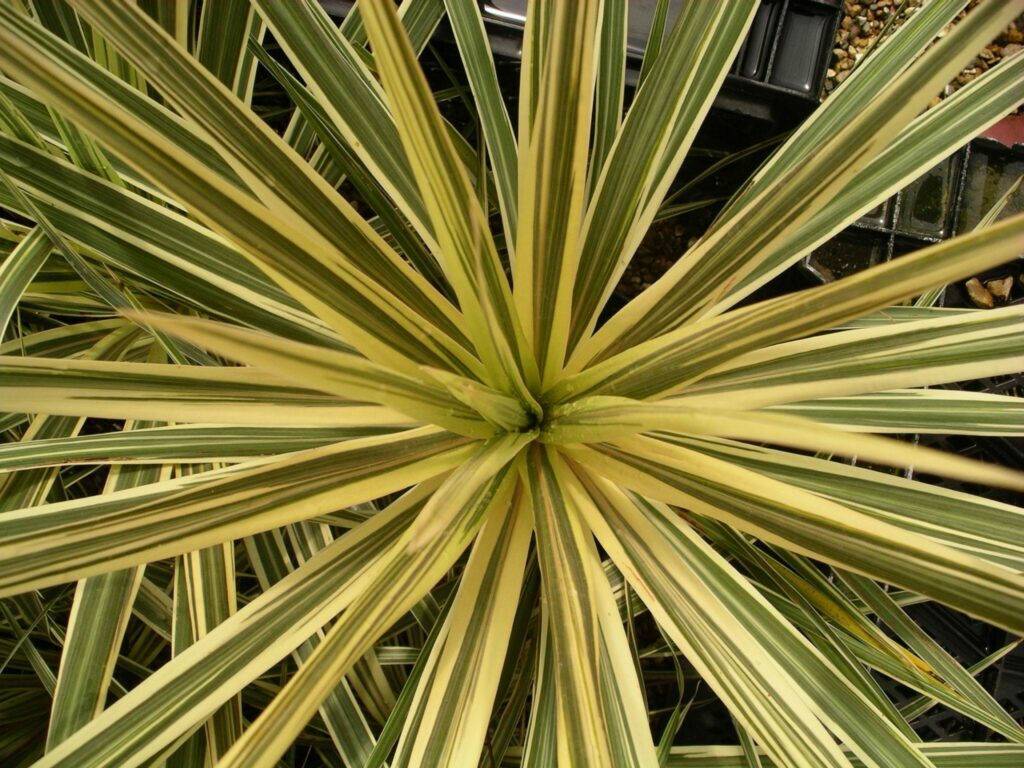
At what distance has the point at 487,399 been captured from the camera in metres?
0.50

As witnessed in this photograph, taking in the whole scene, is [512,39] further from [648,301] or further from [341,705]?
[341,705]

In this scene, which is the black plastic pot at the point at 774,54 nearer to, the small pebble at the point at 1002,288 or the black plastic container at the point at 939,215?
the black plastic container at the point at 939,215

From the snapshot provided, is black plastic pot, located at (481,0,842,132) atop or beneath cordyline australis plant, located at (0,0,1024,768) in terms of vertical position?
atop

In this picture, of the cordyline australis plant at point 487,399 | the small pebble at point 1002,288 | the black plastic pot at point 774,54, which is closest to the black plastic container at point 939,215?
the small pebble at point 1002,288

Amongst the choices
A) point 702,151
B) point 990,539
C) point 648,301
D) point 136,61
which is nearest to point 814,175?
point 648,301

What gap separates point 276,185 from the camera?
23.9 inches

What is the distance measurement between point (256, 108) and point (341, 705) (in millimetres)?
961

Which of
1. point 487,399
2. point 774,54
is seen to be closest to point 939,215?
point 774,54

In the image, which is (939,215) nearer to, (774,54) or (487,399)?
(774,54)

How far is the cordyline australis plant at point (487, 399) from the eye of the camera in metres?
0.48

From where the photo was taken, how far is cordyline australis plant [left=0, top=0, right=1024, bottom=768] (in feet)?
1.57

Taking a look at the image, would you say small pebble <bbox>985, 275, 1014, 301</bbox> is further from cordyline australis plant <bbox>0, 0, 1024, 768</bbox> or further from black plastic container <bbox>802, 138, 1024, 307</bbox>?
cordyline australis plant <bbox>0, 0, 1024, 768</bbox>

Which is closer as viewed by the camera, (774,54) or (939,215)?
(774,54)

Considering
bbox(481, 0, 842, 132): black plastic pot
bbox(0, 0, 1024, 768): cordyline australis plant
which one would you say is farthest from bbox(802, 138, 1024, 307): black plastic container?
bbox(0, 0, 1024, 768): cordyline australis plant
